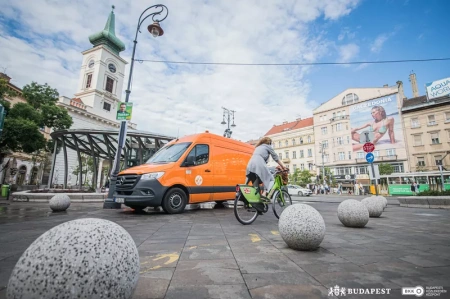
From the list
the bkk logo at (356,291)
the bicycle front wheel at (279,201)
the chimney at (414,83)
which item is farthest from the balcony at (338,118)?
the bkk logo at (356,291)

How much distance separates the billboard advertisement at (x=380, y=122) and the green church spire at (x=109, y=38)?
189 ft

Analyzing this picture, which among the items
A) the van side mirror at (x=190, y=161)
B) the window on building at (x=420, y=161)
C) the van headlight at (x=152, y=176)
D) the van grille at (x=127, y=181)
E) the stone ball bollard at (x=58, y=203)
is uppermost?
the window on building at (x=420, y=161)

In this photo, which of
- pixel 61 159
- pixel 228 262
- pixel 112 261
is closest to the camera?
pixel 112 261

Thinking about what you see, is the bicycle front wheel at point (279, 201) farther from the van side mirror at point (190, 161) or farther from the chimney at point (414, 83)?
the chimney at point (414, 83)

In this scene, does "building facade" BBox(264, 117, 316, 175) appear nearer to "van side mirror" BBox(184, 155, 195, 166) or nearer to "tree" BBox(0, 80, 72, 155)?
"tree" BBox(0, 80, 72, 155)

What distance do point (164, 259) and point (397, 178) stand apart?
125ft

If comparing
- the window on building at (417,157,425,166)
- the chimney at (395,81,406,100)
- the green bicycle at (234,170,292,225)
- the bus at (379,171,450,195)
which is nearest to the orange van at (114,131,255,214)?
the green bicycle at (234,170,292,225)

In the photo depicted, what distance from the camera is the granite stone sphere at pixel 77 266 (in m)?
1.25

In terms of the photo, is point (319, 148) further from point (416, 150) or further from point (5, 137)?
point (5, 137)

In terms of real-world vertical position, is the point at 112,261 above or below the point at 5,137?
below

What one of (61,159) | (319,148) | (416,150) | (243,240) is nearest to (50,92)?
(61,159)

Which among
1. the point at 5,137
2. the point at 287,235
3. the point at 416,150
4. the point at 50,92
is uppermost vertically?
the point at 50,92

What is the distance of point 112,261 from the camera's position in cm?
146

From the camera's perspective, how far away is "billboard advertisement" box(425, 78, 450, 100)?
3966cm
